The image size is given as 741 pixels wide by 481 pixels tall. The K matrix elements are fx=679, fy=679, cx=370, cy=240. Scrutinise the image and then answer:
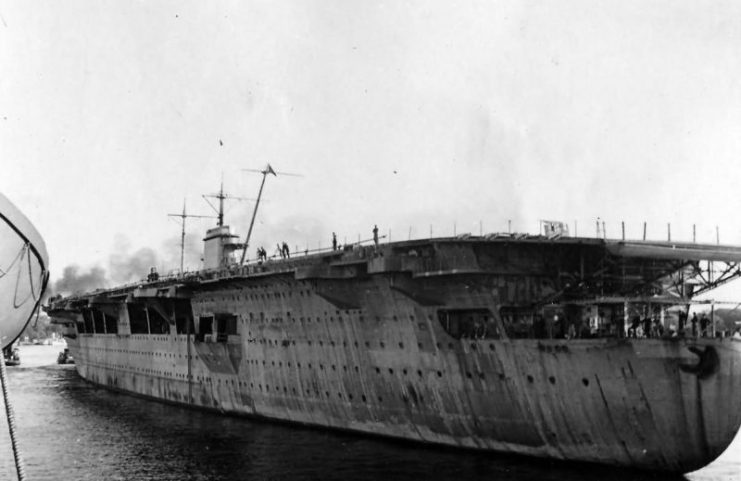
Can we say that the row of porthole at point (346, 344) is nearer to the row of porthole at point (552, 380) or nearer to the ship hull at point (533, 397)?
the ship hull at point (533, 397)

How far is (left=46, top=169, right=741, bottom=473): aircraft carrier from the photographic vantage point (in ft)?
47.9

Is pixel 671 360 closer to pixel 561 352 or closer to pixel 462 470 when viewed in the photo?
pixel 561 352

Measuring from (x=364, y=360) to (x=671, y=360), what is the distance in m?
8.34

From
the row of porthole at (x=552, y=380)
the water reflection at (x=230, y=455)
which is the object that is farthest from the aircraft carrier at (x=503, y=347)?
the water reflection at (x=230, y=455)

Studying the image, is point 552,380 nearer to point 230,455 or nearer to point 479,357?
point 479,357

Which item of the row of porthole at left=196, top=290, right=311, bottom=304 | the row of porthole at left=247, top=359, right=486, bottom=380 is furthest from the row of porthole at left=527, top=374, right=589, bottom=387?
the row of porthole at left=196, top=290, right=311, bottom=304

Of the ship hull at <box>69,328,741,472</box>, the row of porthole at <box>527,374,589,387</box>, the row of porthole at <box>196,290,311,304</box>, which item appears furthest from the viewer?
the row of porthole at <box>196,290,311,304</box>

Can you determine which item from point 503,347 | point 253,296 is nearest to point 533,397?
point 503,347

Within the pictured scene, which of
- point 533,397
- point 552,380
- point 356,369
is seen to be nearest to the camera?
point 552,380

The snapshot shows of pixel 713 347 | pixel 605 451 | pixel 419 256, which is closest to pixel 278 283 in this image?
pixel 419 256

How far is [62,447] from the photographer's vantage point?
2009 centimetres

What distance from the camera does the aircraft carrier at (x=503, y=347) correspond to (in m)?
14.6

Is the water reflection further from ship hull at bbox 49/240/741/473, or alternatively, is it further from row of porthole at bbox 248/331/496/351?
row of porthole at bbox 248/331/496/351

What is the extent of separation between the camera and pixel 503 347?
16609mm
